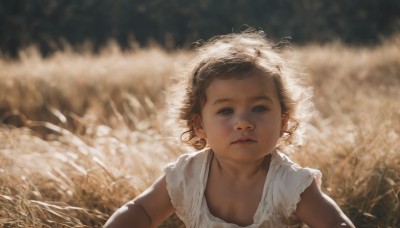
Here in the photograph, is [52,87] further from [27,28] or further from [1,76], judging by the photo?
[27,28]

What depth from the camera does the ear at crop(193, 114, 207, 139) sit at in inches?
89.3

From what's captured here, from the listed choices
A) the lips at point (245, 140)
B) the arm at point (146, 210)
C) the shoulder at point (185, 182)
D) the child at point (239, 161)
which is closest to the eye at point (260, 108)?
the child at point (239, 161)

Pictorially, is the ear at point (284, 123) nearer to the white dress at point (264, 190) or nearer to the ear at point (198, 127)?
the white dress at point (264, 190)

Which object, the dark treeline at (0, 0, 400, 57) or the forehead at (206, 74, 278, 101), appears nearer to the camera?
the forehead at (206, 74, 278, 101)

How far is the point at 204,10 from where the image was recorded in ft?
41.3

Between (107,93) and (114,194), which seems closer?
(114,194)

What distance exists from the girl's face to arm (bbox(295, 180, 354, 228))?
0.21 metres

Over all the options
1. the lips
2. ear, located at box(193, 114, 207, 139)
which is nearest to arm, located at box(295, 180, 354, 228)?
the lips

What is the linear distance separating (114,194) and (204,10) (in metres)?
10.3

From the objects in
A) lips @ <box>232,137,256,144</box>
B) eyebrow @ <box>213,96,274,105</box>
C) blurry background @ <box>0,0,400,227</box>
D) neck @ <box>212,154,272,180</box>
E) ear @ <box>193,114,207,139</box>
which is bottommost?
blurry background @ <box>0,0,400,227</box>

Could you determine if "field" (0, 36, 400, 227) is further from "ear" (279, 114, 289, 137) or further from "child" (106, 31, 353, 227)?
"ear" (279, 114, 289, 137)

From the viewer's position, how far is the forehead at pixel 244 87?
78.2 inches

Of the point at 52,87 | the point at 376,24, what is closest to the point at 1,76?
the point at 52,87

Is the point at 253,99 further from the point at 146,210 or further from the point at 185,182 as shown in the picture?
the point at 146,210
